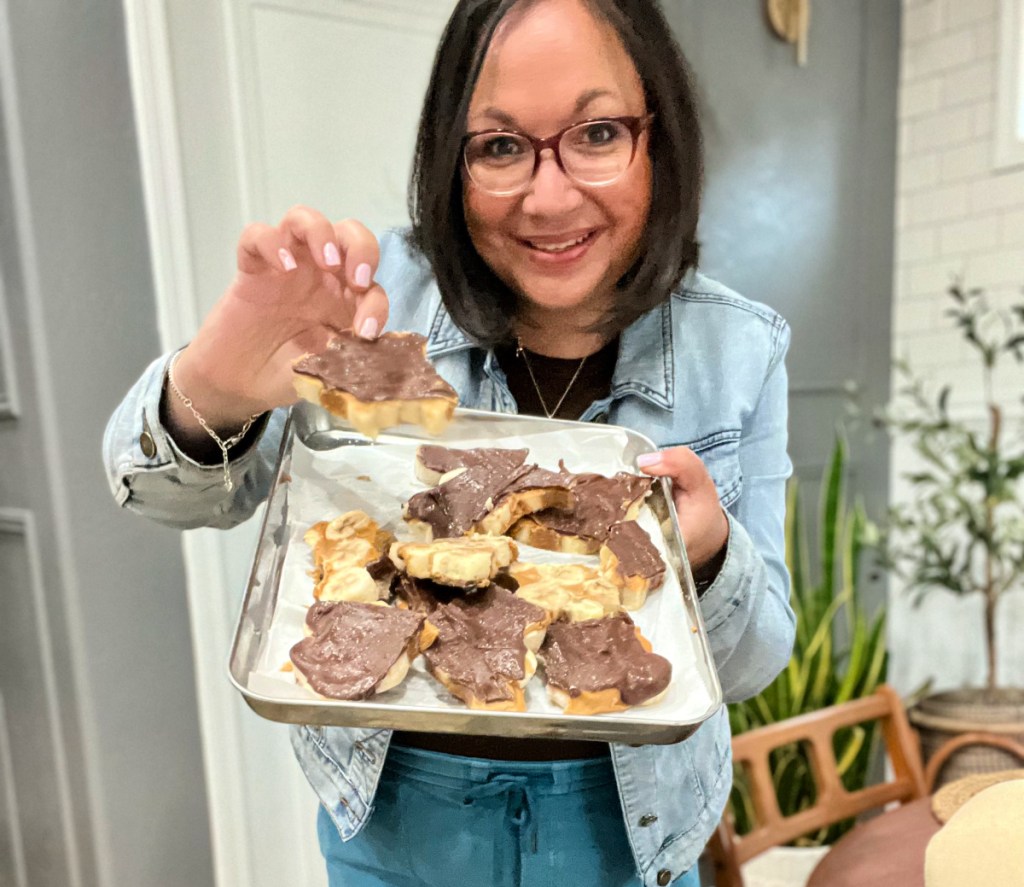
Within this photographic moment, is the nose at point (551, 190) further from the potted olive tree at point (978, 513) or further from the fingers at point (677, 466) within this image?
the potted olive tree at point (978, 513)

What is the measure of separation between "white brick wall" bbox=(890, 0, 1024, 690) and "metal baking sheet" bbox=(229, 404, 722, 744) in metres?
2.29

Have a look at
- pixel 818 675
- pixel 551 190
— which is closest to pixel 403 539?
pixel 551 190

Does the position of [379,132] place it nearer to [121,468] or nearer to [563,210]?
[563,210]

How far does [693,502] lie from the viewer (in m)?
0.86

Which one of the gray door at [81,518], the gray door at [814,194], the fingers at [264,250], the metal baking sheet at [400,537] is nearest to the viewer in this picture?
the metal baking sheet at [400,537]

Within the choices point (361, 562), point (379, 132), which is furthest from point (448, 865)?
point (379, 132)

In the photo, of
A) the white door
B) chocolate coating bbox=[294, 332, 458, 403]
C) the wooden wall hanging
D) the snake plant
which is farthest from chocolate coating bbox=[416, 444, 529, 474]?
the wooden wall hanging

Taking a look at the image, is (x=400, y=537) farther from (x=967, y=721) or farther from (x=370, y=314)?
(x=967, y=721)

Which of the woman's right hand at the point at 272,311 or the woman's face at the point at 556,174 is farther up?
the woman's face at the point at 556,174

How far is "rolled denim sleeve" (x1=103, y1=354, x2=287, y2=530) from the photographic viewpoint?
85cm

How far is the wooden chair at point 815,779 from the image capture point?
1.60m

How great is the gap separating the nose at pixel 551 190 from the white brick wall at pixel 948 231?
7.64ft

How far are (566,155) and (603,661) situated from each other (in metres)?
0.57

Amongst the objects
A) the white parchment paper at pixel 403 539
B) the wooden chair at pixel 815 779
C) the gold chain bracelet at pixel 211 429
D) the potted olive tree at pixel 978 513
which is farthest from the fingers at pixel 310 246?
the potted olive tree at pixel 978 513
